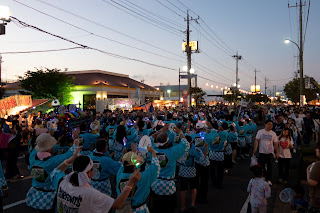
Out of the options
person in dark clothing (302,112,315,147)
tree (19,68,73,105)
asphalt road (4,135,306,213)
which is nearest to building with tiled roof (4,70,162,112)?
tree (19,68,73,105)

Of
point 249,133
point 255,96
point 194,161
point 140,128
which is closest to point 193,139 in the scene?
point 194,161

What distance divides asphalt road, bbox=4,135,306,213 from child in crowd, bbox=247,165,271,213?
127cm

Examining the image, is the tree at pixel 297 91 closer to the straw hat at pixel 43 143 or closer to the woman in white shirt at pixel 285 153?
the woman in white shirt at pixel 285 153

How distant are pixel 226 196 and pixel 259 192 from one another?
2238 millimetres

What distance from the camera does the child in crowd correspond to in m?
4.56

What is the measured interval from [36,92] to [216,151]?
1312 inches

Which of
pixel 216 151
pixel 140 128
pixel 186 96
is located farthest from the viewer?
pixel 186 96

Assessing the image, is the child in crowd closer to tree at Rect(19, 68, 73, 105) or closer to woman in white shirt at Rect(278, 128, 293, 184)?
woman in white shirt at Rect(278, 128, 293, 184)

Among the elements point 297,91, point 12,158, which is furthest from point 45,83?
point 297,91

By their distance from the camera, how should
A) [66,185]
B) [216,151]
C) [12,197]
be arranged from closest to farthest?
[66,185] < [12,197] < [216,151]

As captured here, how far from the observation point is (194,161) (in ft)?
19.1

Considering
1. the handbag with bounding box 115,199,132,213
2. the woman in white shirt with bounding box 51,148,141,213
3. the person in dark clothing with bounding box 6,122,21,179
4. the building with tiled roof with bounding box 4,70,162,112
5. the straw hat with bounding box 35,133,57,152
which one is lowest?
the person in dark clothing with bounding box 6,122,21,179

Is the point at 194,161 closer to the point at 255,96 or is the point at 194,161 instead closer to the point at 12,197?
the point at 12,197

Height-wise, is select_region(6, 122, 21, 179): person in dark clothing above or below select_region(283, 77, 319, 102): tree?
below
